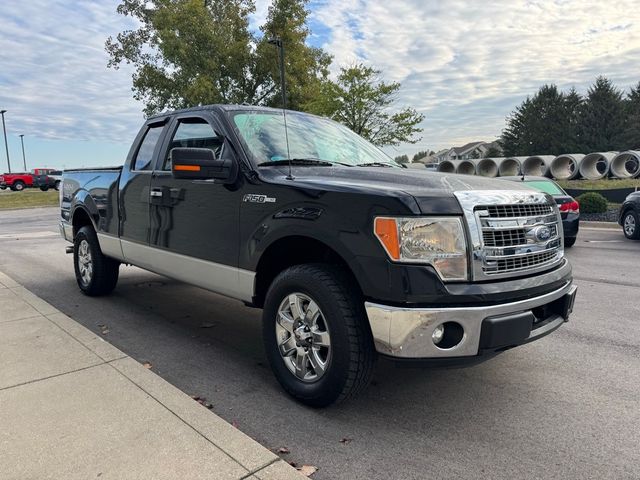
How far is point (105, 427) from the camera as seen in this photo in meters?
2.80

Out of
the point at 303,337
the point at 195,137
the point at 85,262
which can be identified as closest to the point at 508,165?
the point at 85,262

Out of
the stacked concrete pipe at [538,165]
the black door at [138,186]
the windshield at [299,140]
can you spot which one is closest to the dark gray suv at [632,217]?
the windshield at [299,140]

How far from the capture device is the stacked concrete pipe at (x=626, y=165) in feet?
92.2

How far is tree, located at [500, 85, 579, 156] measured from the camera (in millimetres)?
68750

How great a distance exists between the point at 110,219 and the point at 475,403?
405 cm

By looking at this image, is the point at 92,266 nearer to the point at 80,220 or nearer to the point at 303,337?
the point at 80,220

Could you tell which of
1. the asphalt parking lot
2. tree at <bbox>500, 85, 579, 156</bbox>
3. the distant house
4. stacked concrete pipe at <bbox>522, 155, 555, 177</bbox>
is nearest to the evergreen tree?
tree at <bbox>500, 85, 579, 156</bbox>

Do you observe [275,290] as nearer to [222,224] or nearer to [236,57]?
[222,224]

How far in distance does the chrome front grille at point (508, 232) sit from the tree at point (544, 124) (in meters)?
72.1

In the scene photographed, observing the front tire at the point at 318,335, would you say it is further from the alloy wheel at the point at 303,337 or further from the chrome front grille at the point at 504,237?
the chrome front grille at the point at 504,237

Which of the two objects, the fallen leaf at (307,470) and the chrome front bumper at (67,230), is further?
the chrome front bumper at (67,230)

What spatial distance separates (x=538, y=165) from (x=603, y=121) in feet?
123

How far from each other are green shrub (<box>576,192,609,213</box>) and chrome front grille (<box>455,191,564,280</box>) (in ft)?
46.5

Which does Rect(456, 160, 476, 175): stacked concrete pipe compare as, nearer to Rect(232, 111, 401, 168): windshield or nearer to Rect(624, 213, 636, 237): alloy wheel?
Rect(624, 213, 636, 237): alloy wheel
